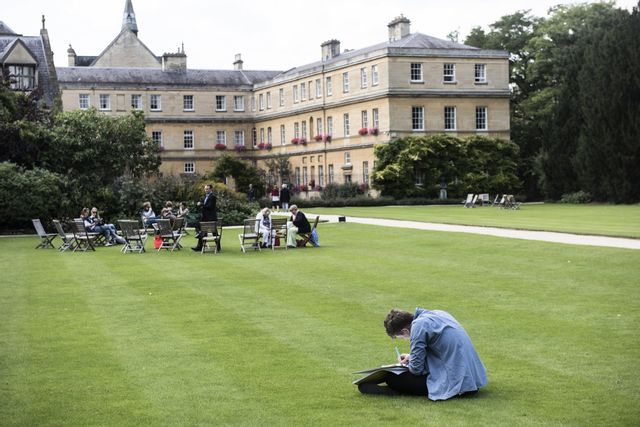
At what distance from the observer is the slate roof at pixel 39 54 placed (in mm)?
55156

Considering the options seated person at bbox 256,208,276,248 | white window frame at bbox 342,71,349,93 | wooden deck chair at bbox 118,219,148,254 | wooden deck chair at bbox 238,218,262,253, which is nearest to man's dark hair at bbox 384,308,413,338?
wooden deck chair at bbox 238,218,262,253

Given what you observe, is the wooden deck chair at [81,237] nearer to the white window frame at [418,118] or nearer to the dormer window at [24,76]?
the dormer window at [24,76]

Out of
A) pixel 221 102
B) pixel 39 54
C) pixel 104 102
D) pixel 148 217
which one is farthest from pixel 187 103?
pixel 148 217

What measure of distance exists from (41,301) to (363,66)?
2132 inches

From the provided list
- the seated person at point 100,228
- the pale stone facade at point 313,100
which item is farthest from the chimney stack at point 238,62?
the seated person at point 100,228

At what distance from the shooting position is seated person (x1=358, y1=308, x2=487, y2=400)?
8.95m

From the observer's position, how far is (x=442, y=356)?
9070 millimetres

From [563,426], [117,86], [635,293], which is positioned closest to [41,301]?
[635,293]

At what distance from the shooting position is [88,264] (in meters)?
23.7

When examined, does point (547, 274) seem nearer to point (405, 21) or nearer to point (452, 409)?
point (452, 409)

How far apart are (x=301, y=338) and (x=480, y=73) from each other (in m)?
58.2

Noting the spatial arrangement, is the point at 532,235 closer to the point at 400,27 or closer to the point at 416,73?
the point at 416,73

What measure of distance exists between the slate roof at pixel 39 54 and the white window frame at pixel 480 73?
2886cm

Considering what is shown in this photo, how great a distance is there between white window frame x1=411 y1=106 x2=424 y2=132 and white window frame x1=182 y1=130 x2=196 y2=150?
2631 centimetres
